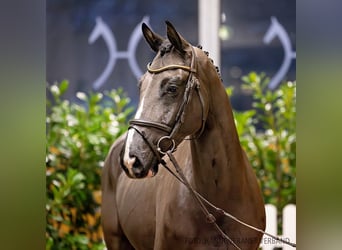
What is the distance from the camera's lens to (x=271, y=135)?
16.5 feet

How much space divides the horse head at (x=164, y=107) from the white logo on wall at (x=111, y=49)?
2055 mm

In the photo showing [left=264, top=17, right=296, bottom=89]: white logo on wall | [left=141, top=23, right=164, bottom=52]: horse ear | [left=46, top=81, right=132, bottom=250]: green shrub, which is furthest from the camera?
[left=264, top=17, right=296, bottom=89]: white logo on wall

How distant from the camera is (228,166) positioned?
2861 mm

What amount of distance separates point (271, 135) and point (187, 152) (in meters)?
2.11

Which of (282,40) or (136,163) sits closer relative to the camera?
(136,163)

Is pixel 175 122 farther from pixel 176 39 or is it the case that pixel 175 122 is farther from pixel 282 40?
pixel 282 40

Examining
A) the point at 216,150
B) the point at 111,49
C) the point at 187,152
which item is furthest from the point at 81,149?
the point at 216,150

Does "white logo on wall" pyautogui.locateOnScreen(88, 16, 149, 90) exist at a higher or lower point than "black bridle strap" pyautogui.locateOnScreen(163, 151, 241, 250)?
higher

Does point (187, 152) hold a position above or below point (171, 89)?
below

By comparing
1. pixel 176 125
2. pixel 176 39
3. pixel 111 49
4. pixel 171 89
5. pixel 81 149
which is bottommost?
pixel 81 149

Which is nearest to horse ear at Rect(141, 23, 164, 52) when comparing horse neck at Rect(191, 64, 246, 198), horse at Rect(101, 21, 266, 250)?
horse at Rect(101, 21, 266, 250)

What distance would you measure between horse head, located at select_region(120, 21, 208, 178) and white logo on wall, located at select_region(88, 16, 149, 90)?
2.05 meters

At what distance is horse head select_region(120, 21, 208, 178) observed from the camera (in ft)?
8.41

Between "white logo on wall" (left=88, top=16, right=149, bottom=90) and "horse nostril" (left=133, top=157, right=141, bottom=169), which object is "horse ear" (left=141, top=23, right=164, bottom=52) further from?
"white logo on wall" (left=88, top=16, right=149, bottom=90)
